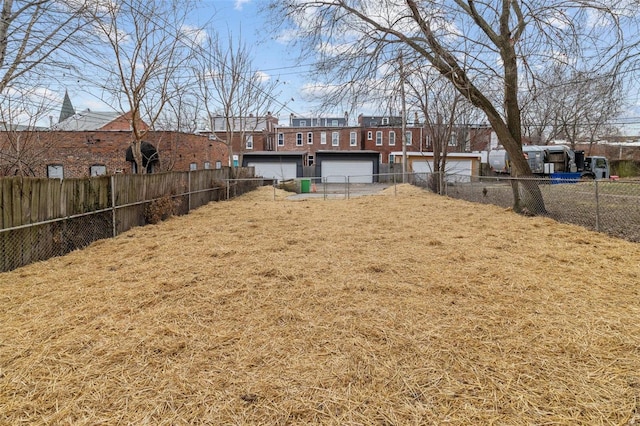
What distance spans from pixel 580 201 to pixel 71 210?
1424 cm

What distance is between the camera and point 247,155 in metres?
34.1

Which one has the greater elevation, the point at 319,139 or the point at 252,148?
the point at 319,139

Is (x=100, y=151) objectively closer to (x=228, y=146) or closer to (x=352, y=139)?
(x=228, y=146)

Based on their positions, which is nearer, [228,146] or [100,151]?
[100,151]

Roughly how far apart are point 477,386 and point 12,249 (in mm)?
5894

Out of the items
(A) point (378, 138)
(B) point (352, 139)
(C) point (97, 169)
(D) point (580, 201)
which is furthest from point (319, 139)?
(D) point (580, 201)

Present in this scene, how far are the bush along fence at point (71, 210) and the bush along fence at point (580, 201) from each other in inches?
357

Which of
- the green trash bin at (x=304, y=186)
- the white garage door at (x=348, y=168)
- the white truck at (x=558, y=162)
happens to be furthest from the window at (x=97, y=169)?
the white truck at (x=558, y=162)

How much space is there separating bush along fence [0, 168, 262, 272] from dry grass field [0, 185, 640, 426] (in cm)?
37

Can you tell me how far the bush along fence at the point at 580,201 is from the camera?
7631 millimetres

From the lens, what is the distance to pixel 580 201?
12.4 m

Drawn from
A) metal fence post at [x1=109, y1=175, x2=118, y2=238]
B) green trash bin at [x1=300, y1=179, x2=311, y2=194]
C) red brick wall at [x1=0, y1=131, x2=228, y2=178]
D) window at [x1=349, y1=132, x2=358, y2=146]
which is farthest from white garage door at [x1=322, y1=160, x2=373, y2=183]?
metal fence post at [x1=109, y1=175, x2=118, y2=238]

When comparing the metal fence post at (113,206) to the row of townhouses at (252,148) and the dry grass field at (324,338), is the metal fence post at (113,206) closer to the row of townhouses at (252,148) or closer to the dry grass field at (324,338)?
the dry grass field at (324,338)

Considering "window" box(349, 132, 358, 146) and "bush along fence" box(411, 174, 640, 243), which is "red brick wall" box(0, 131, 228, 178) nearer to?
"bush along fence" box(411, 174, 640, 243)
